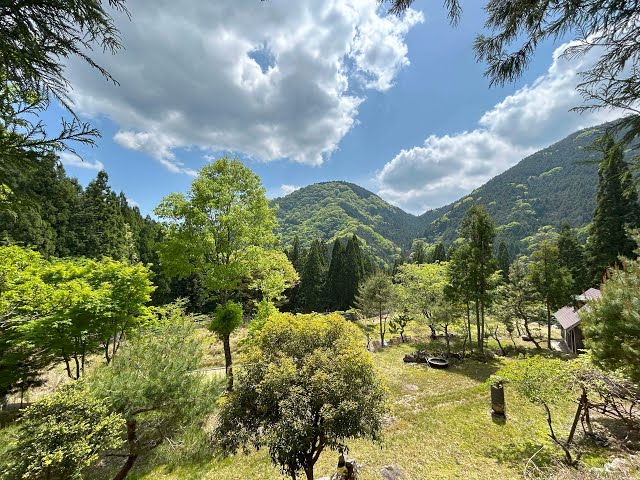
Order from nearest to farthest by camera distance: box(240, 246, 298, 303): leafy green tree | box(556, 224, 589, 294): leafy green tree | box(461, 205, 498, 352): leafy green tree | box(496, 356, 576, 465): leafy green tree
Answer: box(496, 356, 576, 465): leafy green tree
box(240, 246, 298, 303): leafy green tree
box(461, 205, 498, 352): leafy green tree
box(556, 224, 589, 294): leafy green tree

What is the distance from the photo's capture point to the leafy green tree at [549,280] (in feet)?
62.1

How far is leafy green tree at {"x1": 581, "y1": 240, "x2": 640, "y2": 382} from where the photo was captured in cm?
670

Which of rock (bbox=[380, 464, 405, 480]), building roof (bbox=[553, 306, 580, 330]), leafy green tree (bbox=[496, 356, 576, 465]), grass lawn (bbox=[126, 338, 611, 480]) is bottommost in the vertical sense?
grass lawn (bbox=[126, 338, 611, 480])

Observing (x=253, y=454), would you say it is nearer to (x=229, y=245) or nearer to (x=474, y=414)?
(x=229, y=245)

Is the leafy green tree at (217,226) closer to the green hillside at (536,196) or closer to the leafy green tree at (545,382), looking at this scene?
the leafy green tree at (545,382)

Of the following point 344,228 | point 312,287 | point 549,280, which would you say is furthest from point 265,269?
point 344,228

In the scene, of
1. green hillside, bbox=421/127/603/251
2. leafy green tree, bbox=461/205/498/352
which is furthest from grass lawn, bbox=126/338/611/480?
green hillside, bbox=421/127/603/251

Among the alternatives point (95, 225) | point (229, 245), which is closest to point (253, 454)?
point (229, 245)

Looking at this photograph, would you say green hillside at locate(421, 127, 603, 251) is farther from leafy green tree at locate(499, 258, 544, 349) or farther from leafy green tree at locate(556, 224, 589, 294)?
leafy green tree at locate(499, 258, 544, 349)

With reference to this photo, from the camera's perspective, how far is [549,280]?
19.2m

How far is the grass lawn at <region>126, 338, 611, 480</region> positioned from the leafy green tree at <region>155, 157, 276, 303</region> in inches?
223

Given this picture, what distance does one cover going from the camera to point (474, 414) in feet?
33.2

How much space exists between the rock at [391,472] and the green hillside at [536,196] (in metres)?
106

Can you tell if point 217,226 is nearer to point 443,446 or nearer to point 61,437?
point 61,437
